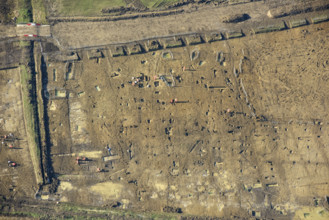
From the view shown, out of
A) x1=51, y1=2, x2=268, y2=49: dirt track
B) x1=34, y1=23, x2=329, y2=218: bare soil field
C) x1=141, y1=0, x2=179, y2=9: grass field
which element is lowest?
x1=34, y1=23, x2=329, y2=218: bare soil field

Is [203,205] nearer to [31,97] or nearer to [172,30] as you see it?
[172,30]

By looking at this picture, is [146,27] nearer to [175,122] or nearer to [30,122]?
[175,122]

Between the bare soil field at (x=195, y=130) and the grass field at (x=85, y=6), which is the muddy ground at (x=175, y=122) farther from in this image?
the grass field at (x=85, y=6)

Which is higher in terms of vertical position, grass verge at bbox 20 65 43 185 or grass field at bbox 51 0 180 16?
grass field at bbox 51 0 180 16

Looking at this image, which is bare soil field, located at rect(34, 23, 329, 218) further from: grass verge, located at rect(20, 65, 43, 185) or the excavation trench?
grass verge, located at rect(20, 65, 43, 185)

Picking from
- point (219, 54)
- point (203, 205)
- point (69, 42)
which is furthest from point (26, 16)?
point (203, 205)

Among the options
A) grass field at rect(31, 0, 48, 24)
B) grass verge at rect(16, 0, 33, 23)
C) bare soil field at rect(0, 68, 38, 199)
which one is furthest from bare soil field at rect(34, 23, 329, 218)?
grass verge at rect(16, 0, 33, 23)
